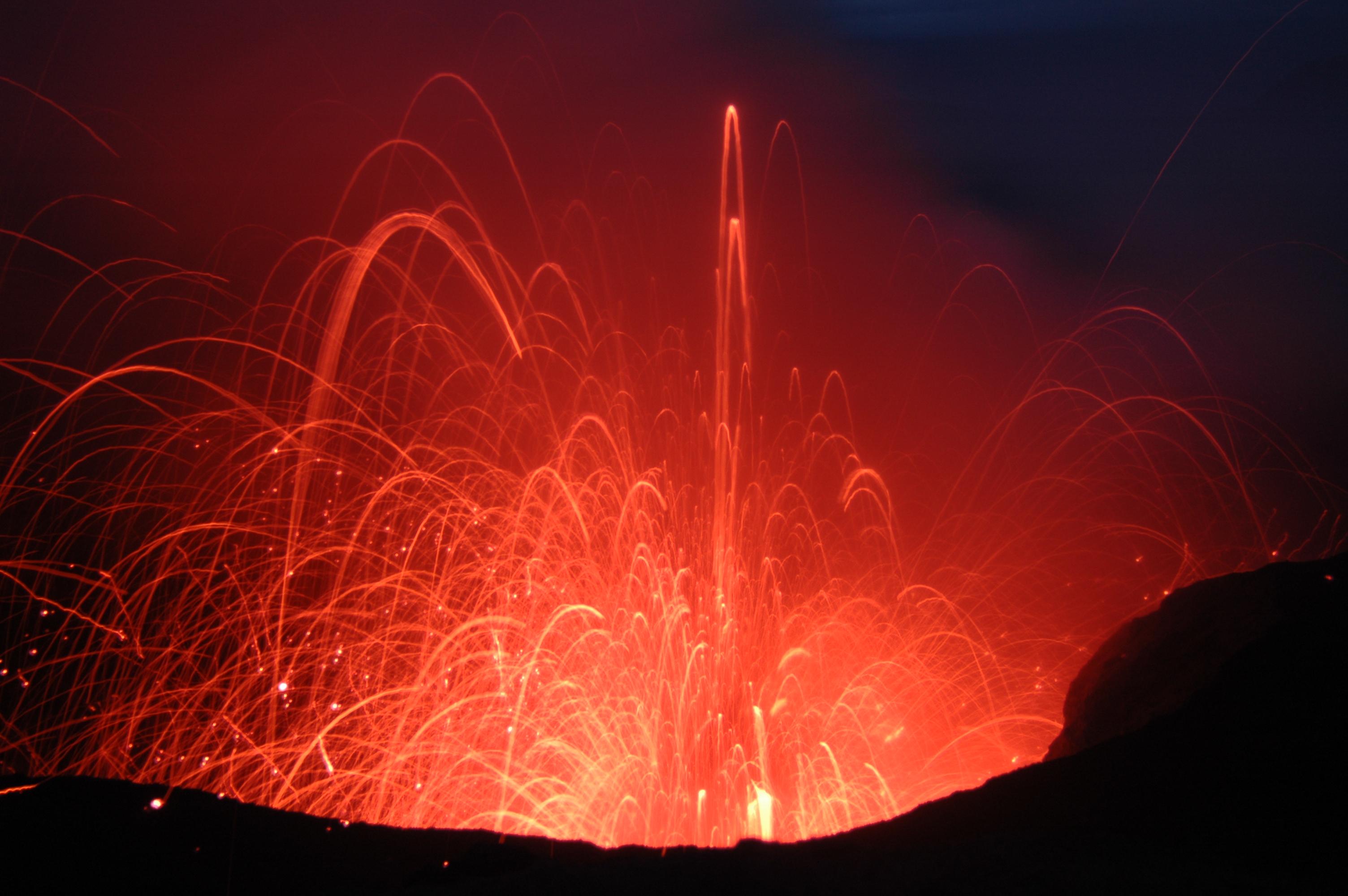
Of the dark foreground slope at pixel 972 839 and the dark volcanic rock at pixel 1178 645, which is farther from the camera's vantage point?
the dark volcanic rock at pixel 1178 645

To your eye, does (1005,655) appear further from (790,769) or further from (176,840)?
(176,840)

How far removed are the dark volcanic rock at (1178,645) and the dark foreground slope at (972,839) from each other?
359 mm

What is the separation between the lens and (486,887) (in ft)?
11.0

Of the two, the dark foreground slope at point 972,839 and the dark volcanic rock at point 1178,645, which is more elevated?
the dark volcanic rock at point 1178,645

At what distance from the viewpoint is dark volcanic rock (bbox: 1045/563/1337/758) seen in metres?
5.19

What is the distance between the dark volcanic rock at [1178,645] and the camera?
5188 millimetres

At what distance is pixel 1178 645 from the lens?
5.85 meters

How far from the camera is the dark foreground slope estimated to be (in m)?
3.45

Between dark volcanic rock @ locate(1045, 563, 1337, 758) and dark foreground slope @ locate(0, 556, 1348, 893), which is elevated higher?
dark volcanic rock @ locate(1045, 563, 1337, 758)

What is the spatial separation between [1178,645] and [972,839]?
10.4ft

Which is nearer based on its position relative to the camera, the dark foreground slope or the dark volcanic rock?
the dark foreground slope

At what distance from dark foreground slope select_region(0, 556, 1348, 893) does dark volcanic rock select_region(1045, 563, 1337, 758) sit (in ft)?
1.18

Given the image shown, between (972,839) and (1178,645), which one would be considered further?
(1178,645)

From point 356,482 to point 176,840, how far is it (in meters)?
11.0
